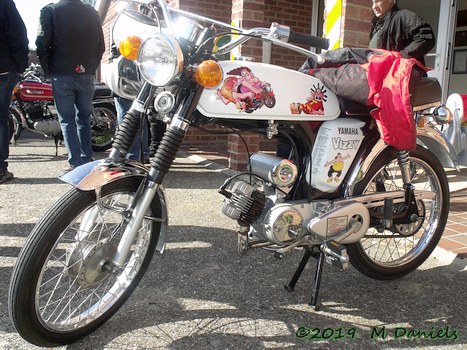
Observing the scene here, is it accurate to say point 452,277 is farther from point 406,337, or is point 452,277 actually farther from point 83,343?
point 83,343

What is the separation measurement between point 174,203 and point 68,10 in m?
2.32

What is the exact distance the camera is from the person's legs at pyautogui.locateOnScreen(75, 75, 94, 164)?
16.1 feet

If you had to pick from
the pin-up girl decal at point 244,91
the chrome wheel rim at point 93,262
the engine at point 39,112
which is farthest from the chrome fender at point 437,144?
the engine at point 39,112

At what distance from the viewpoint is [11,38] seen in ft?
15.3

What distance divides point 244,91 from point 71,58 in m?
3.34

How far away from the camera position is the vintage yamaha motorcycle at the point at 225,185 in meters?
1.84

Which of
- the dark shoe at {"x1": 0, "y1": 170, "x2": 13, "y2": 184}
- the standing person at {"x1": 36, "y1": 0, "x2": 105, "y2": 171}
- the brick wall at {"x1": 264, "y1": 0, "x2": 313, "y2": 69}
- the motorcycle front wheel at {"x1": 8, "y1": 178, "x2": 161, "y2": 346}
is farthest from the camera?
the brick wall at {"x1": 264, "y1": 0, "x2": 313, "y2": 69}

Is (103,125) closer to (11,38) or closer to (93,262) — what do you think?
(11,38)

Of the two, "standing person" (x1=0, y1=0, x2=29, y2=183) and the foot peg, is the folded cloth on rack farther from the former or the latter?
"standing person" (x1=0, y1=0, x2=29, y2=183)

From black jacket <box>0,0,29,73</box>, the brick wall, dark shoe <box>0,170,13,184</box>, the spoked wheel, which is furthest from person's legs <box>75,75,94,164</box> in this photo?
the brick wall

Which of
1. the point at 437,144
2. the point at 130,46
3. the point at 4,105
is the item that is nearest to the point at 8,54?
the point at 4,105

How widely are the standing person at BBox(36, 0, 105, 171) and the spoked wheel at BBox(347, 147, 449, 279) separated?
3392mm

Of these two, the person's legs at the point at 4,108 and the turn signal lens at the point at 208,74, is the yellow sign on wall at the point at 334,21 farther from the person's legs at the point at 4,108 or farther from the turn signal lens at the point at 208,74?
the person's legs at the point at 4,108

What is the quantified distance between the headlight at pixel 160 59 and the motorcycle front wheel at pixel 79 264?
1.48 feet
